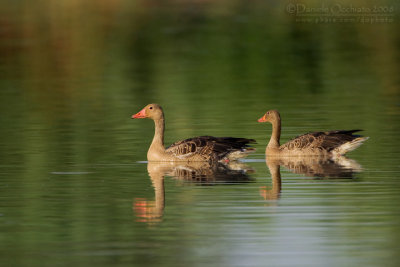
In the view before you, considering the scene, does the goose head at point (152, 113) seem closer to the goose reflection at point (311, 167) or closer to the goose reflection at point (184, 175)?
the goose reflection at point (184, 175)

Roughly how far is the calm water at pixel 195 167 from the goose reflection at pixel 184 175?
5 centimetres

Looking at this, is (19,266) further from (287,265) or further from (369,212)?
(369,212)

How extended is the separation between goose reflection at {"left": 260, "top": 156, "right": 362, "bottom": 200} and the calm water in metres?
0.05

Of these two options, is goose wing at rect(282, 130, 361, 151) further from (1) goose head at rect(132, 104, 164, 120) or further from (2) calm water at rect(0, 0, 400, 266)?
(1) goose head at rect(132, 104, 164, 120)

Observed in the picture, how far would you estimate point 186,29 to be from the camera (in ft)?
185

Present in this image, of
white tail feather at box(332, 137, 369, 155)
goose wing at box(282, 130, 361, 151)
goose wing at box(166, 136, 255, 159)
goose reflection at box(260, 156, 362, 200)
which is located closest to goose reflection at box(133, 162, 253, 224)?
goose wing at box(166, 136, 255, 159)

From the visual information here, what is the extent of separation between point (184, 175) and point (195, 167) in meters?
1.11

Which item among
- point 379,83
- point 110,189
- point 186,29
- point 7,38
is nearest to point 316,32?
point 186,29

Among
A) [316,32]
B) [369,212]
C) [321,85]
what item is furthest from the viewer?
[316,32]

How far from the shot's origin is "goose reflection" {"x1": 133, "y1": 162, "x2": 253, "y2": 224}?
1525cm

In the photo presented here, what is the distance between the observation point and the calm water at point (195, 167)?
13108 millimetres

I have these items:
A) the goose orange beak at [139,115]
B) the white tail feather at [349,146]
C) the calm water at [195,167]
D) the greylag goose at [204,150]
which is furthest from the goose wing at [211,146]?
the white tail feather at [349,146]

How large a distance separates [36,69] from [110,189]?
23458mm

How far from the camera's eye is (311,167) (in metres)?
19.3
